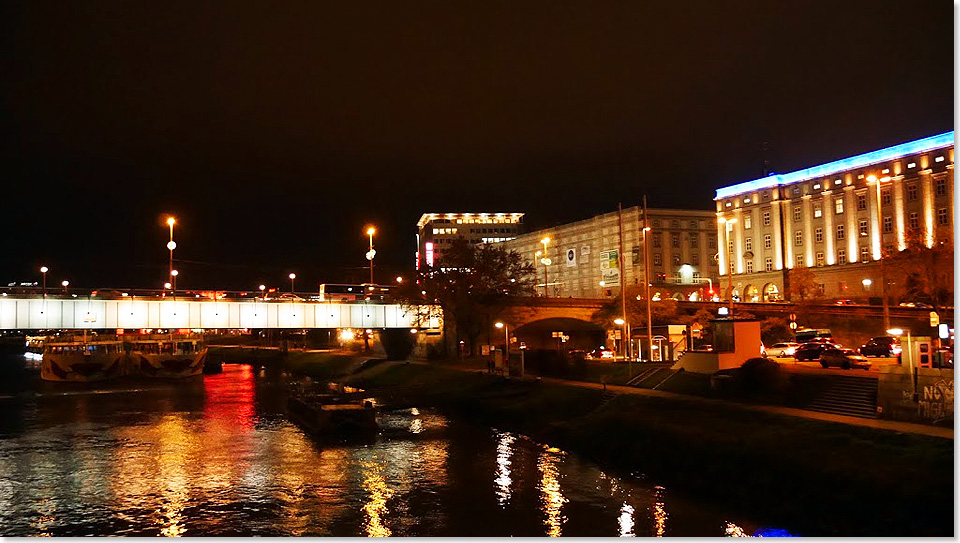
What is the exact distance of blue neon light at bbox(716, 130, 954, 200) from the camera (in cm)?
11131

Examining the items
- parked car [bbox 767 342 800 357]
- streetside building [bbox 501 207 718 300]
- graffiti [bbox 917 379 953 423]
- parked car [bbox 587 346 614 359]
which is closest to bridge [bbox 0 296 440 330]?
parked car [bbox 587 346 614 359]

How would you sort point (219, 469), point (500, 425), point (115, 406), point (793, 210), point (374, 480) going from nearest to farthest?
point (374, 480) < point (219, 469) < point (500, 425) < point (115, 406) < point (793, 210)

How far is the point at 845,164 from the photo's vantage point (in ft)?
412

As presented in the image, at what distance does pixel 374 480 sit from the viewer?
38.1 m

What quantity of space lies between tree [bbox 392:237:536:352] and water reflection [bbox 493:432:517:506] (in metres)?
38.4

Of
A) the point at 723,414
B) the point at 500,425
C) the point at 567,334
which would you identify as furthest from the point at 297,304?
the point at 723,414

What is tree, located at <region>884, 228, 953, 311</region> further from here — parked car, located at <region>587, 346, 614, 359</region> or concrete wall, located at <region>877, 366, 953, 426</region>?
concrete wall, located at <region>877, 366, 953, 426</region>

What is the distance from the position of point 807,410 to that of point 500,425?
73.8ft

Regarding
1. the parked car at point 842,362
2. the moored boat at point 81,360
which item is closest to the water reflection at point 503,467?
the parked car at point 842,362

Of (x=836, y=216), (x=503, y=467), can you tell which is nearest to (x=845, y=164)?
(x=836, y=216)

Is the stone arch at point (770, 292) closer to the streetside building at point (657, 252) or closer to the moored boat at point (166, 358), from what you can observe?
the streetside building at point (657, 252)

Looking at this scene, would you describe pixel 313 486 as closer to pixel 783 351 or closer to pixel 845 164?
pixel 783 351

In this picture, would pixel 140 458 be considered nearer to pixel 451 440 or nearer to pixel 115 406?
pixel 451 440

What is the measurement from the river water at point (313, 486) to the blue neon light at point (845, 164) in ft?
296
